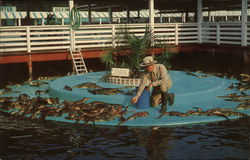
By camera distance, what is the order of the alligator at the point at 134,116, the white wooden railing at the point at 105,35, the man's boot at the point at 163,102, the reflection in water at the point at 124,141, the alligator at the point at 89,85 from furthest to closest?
the white wooden railing at the point at 105,35 < the alligator at the point at 89,85 < the man's boot at the point at 163,102 < the alligator at the point at 134,116 < the reflection in water at the point at 124,141

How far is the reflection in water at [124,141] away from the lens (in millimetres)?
8016

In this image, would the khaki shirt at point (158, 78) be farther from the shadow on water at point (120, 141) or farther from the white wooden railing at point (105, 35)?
the white wooden railing at point (105, 35)

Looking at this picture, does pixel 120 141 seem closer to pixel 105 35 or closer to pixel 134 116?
pixel 134 116

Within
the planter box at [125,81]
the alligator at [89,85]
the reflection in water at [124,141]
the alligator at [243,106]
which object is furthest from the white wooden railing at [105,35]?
the reflection in water at [124,141]

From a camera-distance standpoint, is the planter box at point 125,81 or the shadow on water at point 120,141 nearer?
the shadow on water at point 120,141

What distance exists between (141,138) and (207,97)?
15.4 ft

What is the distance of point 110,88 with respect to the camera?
13492mm

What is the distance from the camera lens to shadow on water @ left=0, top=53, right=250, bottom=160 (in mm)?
8023

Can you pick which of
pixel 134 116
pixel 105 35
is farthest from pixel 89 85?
pixel 105 35

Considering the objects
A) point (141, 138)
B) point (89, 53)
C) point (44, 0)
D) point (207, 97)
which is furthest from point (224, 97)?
point (44, 0)

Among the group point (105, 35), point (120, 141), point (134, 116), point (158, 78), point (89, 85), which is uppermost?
point (105, 35)

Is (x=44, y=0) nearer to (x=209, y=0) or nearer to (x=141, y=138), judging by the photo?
(x=209, y=0)

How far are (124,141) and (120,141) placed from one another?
0.09 m

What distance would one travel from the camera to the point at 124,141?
29.3 feet
